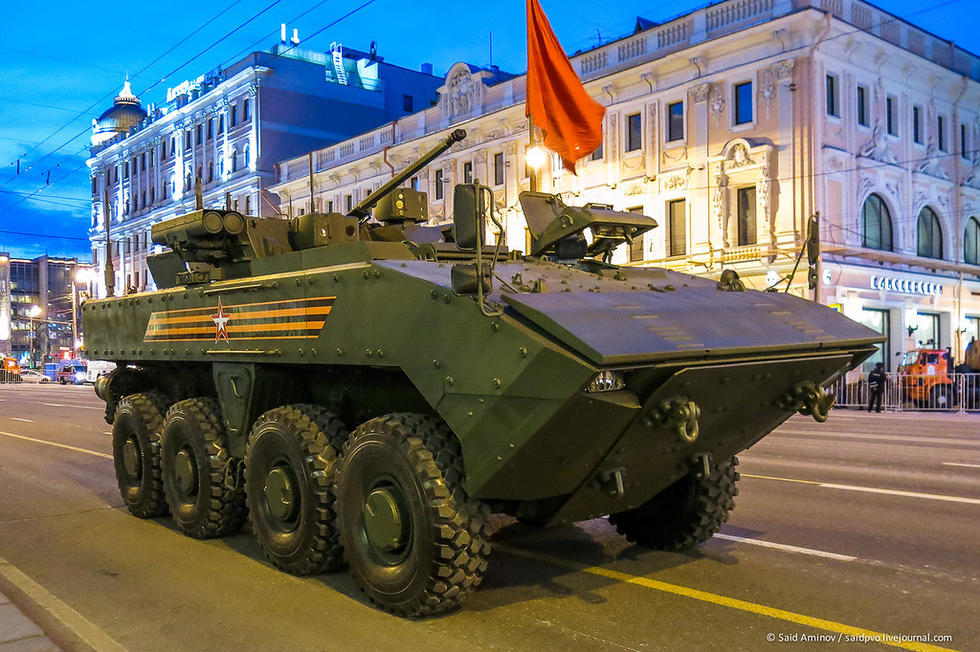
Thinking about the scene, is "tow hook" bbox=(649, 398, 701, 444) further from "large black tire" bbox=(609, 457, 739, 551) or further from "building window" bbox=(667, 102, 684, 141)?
"building window" bbox=(667, 102, 684, 141)

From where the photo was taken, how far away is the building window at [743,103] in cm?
2589

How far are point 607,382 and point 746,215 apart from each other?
2273 cm

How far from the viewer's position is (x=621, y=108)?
1147 inches

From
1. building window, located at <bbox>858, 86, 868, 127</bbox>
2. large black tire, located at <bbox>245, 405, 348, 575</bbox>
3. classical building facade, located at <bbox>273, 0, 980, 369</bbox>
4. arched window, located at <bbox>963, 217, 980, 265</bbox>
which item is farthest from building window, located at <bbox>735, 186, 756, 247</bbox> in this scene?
large black tire, located at <bbox>245, 405, 348, 575</bbox>

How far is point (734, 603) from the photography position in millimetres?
5469

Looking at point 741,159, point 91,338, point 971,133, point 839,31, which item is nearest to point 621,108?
point 741,159

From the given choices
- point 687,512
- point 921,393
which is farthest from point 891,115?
point 687,512

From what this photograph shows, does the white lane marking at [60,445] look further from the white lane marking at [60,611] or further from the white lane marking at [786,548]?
the white lane marking at [786,548]

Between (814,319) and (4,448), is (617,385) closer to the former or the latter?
(814,319)

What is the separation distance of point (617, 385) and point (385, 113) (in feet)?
157

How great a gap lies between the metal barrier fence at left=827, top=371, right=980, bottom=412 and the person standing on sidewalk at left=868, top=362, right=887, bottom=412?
13 centimetres

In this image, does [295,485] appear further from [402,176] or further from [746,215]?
[746,215]

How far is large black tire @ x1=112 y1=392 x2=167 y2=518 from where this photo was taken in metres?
8.14

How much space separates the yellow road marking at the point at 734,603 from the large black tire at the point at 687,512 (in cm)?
62
